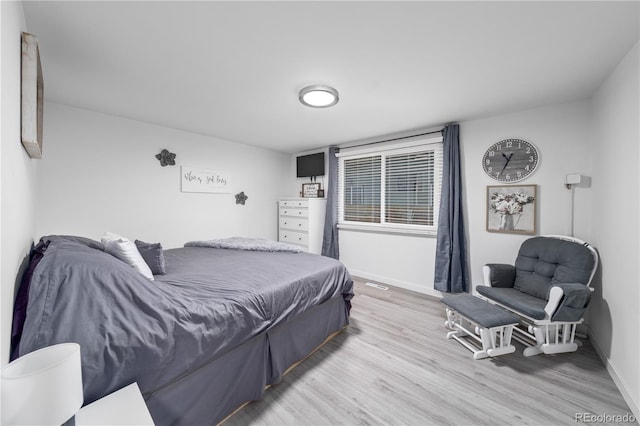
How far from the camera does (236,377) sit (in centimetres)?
161

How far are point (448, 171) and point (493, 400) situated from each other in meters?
2.56

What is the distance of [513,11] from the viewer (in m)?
1.42

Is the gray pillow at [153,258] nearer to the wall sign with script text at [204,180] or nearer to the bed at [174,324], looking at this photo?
the bed at [174,324]

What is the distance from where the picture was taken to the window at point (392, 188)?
12.3ft

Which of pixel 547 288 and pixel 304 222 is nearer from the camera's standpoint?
pixel 547 288

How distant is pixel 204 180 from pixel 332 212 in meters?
2.27

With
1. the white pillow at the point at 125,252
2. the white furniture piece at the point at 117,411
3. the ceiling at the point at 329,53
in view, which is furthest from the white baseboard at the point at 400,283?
the white furniture piece at the point at 117,411

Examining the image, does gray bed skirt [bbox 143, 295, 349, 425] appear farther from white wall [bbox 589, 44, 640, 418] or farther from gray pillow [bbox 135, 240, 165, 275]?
white wall [bbox 589, 44, 640, 418]

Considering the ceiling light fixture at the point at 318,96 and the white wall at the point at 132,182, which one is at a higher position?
the ceiling light fixture at the point at 318,96

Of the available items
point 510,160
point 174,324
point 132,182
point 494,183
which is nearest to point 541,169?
point 510,160

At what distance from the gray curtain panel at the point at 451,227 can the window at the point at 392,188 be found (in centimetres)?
21

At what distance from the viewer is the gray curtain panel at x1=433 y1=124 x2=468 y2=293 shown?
130 inches

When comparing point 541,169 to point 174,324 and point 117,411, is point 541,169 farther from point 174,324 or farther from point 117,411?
point 117,411

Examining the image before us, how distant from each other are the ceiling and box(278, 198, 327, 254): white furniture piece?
206cm
